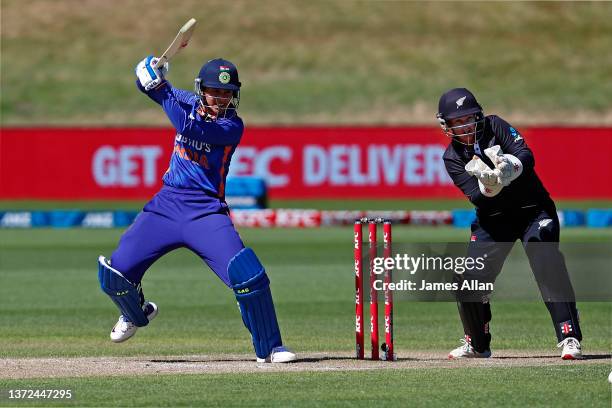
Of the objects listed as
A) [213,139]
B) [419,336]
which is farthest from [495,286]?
[213,139]

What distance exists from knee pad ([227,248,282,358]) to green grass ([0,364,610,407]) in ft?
1.77

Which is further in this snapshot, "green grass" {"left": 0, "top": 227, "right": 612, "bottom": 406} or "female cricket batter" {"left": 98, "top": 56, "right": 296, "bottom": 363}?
"female cricket batter" {"left": 98, "top": 56, "right": 296, "bottom": 363}

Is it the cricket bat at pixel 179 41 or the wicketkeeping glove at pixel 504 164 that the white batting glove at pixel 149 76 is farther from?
the wicketkeeping glove at pixel 504 164

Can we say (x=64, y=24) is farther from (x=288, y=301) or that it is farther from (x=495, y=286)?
(x=495, y=286)

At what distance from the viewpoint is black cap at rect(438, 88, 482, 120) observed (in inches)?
356

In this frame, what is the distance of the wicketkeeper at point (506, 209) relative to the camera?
358 inches

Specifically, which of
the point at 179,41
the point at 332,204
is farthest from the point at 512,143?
the point at 332,204

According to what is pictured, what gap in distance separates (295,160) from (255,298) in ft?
59.8

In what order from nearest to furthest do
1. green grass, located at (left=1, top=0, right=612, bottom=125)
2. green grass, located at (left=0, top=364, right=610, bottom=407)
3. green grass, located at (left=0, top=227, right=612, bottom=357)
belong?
green grass, located at (left=0, top=364, right=610, bottom=407), green grass, located at (left=0, top=227, right=612, bottom=357), green grass, located at (left=1, top=0, right=612, bottom=125)

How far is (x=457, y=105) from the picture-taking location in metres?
9.05

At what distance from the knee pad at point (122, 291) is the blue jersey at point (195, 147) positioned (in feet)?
2.35

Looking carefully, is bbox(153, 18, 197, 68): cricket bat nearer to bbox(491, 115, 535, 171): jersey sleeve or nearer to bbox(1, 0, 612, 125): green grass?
bbox(491, 115, 535, 171): jersey sleeve

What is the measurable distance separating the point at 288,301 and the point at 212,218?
15.9 feet

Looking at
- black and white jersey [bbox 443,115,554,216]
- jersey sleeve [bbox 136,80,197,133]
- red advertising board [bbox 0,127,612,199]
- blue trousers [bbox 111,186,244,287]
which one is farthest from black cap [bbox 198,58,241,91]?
red advertising board [bbox 0,127,612,199]
